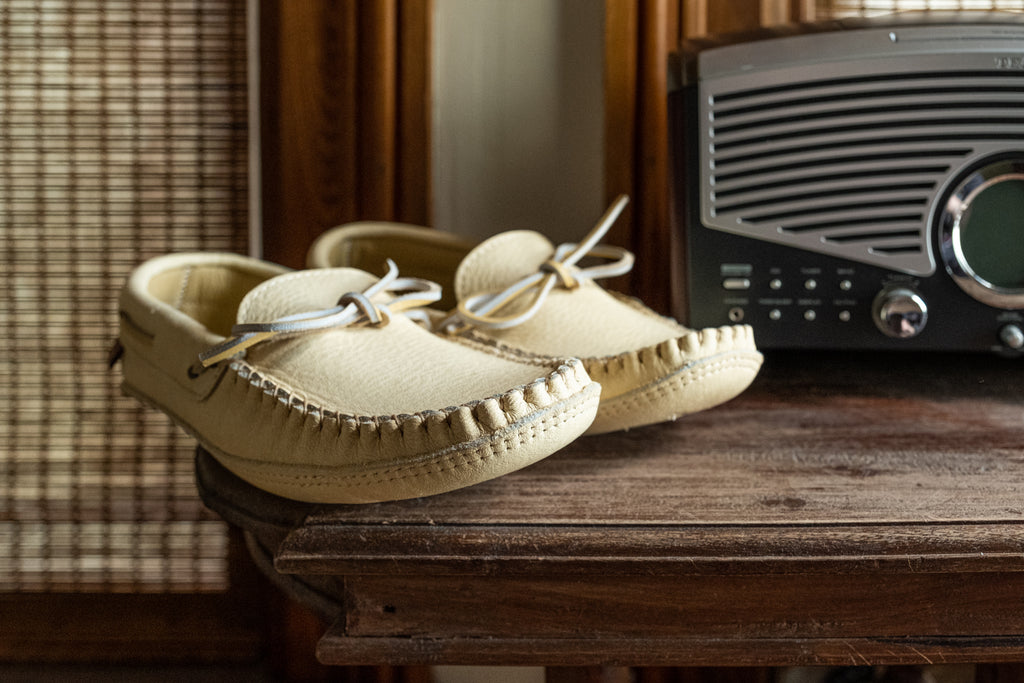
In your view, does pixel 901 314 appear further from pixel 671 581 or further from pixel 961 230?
pixel 671 581

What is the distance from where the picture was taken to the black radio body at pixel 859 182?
0.50 metres

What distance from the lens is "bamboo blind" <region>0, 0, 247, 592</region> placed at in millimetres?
758

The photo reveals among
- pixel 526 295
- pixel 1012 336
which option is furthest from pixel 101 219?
pixel 1012 336

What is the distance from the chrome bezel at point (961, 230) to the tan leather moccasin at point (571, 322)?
7.9 inches

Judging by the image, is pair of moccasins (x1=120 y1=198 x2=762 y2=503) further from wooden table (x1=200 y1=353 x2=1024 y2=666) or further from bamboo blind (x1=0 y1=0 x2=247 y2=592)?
bamboo blind (x1=0 y1=0 x2=247 y2=592)

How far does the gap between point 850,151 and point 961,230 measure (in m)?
0.09

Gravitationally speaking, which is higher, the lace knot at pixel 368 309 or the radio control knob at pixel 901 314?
the lace knot at pixel 368 309

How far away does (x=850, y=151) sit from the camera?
515 mm

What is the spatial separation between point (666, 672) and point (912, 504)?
54cm

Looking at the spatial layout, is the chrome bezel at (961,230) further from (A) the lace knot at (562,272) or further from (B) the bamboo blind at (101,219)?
(B) the bamboo blind at (101,219)

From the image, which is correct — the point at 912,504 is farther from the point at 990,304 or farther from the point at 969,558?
the point at 990,304

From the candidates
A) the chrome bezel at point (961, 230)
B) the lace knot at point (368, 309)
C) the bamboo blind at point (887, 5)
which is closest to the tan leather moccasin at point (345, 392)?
the lace knot at point (368, 309)

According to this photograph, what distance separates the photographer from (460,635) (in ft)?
0.91

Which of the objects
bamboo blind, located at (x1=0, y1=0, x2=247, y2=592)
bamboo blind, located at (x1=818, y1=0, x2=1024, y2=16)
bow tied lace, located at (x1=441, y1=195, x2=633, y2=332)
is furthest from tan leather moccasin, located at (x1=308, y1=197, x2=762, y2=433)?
bamboo blind, located at (x1=818, y1=0, x2=1024, y2=16)
